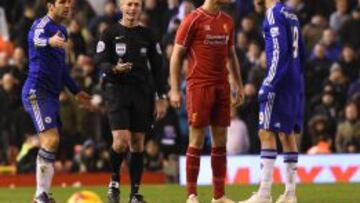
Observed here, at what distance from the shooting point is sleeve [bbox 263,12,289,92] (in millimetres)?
15375

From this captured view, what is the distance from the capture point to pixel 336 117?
80.7 ft

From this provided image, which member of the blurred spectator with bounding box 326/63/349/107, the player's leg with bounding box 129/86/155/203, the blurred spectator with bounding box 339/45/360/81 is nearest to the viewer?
the player's leg with bounding box 129/86/155/203

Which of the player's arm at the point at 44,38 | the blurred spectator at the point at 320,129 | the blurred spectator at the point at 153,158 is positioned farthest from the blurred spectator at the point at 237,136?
the player's arm at the point at 44,38

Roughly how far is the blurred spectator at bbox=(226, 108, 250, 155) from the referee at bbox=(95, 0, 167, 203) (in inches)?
339

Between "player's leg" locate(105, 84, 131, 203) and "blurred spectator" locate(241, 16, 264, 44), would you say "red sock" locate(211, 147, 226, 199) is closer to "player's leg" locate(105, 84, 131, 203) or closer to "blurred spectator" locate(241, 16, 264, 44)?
"player's leg" locate(105, 84, 131, 203)

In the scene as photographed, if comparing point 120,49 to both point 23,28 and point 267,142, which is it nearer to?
point 267,142

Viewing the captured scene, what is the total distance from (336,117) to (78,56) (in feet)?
20.7

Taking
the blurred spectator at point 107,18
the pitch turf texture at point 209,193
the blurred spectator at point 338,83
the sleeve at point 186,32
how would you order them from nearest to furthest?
the sleeve at point 186,32
the pitch turf texture at point 209,193
the blurred spectator at point 338,83
the blurred spectator at point 107,18

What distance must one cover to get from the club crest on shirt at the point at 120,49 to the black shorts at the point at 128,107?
1.33 ft

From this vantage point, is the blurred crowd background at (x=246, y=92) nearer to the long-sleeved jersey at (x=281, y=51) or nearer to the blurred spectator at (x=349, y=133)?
the blurred spectator at (x=349, y=133)

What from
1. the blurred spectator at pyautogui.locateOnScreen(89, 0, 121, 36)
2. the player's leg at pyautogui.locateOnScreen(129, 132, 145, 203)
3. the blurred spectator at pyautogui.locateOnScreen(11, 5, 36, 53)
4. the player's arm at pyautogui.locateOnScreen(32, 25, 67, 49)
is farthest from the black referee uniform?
the blurred spectator at pyautogui.locateOnScreen(11, 5, 36, 53)

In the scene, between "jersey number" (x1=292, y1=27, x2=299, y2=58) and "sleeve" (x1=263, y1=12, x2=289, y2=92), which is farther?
"jersey number" (x1=292, y1=27, x2=299, y2=58)

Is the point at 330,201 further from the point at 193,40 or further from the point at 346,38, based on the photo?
the point at 346,38

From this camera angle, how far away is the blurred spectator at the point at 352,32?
→ 26.2 m
